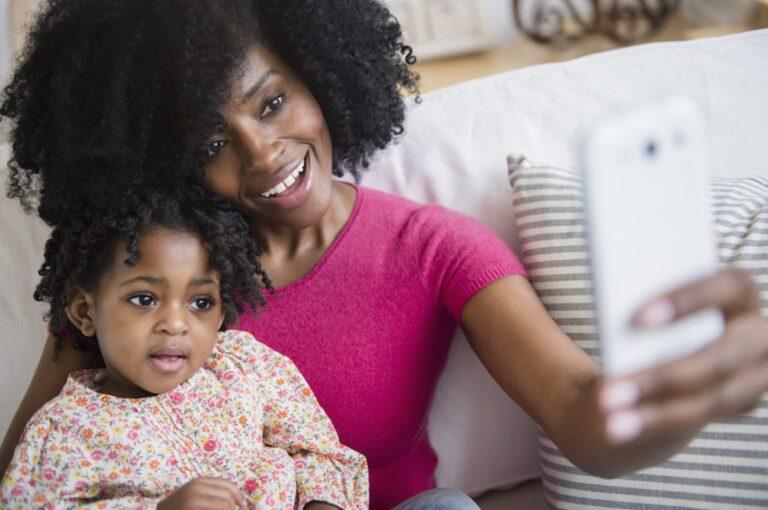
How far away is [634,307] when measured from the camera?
51cm

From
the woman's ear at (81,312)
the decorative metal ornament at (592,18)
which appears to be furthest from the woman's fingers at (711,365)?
the decorative metal ornament at (592,18)

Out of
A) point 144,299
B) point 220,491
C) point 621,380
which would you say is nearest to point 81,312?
point 144,299

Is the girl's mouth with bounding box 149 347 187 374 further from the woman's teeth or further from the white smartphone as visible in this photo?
the white smartphone

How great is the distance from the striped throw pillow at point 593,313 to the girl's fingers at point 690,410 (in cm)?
39

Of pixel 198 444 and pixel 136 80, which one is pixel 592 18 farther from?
pixel 198 444

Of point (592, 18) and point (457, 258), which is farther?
point (592, 18)

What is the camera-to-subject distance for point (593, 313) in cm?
103

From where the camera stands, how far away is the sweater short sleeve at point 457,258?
1.02m

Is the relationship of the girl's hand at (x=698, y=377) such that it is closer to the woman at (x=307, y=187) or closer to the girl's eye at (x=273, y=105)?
the woman at (x=307, y=187)

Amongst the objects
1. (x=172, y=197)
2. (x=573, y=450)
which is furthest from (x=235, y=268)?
(x=573, y=450)

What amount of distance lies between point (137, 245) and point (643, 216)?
2.11 feet

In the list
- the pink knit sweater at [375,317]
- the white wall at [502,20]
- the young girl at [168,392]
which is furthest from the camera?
the white wall at [502,20]

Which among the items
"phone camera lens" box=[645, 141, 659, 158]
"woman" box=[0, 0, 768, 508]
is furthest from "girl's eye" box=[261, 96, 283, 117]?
"phone camera lens" box=[645, 141, 659, 158]

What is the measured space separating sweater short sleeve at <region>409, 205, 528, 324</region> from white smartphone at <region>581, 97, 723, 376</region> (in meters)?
0.48
